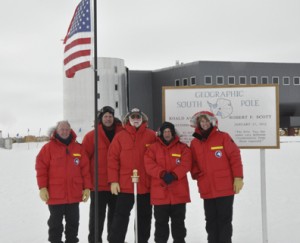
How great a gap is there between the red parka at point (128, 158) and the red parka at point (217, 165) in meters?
0.84

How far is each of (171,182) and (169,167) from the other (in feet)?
0.75

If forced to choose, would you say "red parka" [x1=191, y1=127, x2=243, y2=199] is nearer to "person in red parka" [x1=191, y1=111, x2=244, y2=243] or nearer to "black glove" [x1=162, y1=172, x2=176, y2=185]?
"person in red parka" [x1=191, y1=111, x2=244, y2=243]

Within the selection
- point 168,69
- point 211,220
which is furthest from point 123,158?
point 168,69

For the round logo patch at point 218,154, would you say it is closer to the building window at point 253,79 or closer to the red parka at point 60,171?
the red parka at point 60,171

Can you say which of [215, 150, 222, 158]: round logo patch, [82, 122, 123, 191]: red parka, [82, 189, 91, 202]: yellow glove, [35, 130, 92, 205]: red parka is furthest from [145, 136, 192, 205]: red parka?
[35, 130, 92, 205]: red parka

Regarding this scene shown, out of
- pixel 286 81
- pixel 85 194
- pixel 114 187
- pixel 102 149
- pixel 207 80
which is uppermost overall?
pixel 286 81

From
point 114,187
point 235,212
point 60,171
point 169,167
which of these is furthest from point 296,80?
point 60,171

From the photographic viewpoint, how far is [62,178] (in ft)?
21.9

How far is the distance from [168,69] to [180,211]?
4476 centimetres

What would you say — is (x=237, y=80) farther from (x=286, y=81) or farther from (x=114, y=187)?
(x=114, y=187)

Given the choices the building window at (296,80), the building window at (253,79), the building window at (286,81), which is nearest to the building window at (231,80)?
the building window at (253,79)

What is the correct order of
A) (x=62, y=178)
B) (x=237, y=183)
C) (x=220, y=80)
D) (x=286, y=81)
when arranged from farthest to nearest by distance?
(x=286, y=81), (x=220, y=80), (x=62, y=178), (x=237, y=183)

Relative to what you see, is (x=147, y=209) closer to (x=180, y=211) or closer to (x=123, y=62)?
Result: (x=180, y=211)

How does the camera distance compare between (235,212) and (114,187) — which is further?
(235,212)
